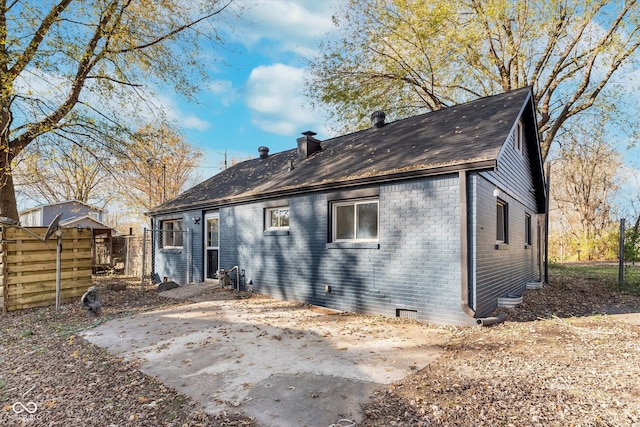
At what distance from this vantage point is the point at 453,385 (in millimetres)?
3580

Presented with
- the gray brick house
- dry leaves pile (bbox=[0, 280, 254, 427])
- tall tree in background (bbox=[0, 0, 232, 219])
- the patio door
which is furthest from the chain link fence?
dry leaves pile (bbox=[0, 280, 254, 427])

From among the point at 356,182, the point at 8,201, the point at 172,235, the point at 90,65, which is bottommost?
the point at 172,235

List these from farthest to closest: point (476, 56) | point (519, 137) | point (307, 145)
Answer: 1. point (476, 56)
2. point (307, 145)
3. point (519, 137)

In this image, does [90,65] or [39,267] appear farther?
[90,65]

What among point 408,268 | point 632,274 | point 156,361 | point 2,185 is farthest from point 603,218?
point 2,185

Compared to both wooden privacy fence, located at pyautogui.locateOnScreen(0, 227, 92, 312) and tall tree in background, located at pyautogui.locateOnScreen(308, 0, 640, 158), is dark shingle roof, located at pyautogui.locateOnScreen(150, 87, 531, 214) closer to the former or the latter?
wooden privacy fence, located at pyautogui.locateOnScreen(0, 227, 92, 312)

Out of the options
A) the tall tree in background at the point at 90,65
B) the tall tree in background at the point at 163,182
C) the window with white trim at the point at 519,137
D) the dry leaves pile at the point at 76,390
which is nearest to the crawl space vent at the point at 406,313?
the dry leaves pile at the point at 76,390

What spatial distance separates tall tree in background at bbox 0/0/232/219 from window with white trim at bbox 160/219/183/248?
3836 mm

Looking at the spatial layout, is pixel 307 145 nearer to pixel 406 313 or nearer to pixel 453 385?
pixel 406 313

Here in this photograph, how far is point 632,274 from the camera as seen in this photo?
42.0ft

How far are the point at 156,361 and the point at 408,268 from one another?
4.48m

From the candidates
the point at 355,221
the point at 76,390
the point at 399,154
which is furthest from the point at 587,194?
the point at 76,390

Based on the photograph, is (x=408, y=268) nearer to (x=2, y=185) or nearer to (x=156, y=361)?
(x=156, y=361)

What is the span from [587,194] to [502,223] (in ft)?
73.2
